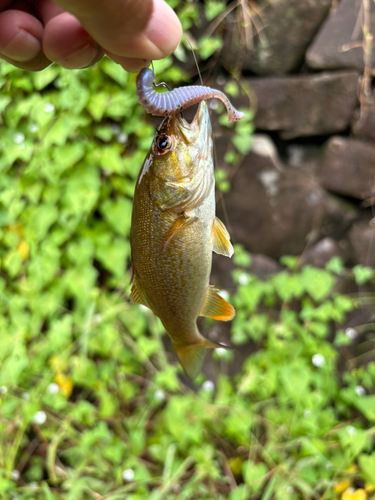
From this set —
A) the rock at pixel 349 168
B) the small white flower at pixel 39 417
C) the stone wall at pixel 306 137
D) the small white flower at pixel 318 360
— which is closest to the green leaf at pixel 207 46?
the stone wall at pixel 306 137

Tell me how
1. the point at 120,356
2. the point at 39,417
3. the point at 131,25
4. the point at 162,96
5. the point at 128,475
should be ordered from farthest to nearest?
the point at 120,356
the point at 39,417
the point at 128,475
the point at 131,25
the point at 162,96

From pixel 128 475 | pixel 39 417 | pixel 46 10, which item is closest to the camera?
pixel 46 10

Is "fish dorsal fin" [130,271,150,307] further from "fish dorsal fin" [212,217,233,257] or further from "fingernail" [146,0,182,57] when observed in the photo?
"fingernail" [146,0,182,57]

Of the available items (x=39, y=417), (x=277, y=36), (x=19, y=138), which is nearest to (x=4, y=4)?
(x=19, y=138)

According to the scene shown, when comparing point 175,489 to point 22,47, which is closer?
point 22,47

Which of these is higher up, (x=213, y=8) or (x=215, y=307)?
(x=213, y=8)

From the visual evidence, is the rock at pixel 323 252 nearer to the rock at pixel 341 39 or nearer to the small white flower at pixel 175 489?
the rock at pixel 341 39

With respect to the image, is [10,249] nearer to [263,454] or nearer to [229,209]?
[229,209]

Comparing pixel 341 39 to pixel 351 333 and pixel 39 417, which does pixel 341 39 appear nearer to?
pixel 351 333

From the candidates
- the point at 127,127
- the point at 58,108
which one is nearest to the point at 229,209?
the point at 127,127
